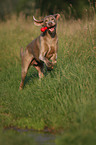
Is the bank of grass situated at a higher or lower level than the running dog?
lower

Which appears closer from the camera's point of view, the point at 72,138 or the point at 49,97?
the point at 72,138

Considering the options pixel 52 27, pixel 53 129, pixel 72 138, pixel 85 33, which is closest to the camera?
pixel 72 138

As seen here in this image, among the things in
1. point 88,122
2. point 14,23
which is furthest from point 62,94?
point 14,23

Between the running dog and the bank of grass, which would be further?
the running dog

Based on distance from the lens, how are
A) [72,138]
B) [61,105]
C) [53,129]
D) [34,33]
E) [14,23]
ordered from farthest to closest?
[14,23] → [34,33] → [61,105] → [53,129] → [72,138]

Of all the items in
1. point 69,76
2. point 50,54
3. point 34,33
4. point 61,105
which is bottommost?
point 61,105

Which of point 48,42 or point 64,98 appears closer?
point 64,98

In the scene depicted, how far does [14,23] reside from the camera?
1410 cm

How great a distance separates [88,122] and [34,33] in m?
7.45

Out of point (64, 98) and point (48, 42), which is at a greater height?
point (48, 42)

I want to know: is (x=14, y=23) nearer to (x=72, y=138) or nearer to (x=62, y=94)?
(x=62, y=94)

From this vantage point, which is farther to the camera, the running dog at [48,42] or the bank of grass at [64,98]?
the running dog at [48,42]

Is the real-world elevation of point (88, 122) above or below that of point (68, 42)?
below

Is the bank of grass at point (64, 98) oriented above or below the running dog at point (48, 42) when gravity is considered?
below
